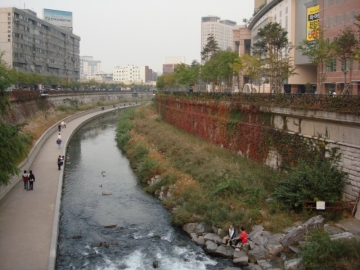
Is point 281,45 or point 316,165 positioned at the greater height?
point 281,45

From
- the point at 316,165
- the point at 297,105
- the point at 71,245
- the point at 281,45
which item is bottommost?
the point at 71,245

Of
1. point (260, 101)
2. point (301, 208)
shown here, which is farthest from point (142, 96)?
point (301, 208)

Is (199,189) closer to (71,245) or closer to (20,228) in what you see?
(71,245)

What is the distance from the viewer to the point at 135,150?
38.6 metres

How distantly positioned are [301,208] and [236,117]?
14.0 meters

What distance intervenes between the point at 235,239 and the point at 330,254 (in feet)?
14.1

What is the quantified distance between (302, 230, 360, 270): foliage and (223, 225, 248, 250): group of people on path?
288 centimetres

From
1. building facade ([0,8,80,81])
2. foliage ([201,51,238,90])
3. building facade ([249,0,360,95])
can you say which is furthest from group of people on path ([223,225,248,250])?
building facade ([0,8,80,81])

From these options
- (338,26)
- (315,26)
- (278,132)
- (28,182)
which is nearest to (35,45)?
(338,26)

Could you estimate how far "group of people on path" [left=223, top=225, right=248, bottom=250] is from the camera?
16991 mm

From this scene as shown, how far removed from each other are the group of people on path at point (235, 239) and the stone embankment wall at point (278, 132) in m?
4.97

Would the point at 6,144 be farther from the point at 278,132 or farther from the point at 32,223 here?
the point at 278,132

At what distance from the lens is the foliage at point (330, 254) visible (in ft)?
44.6

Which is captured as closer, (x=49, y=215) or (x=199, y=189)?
(x=49, y=215)
